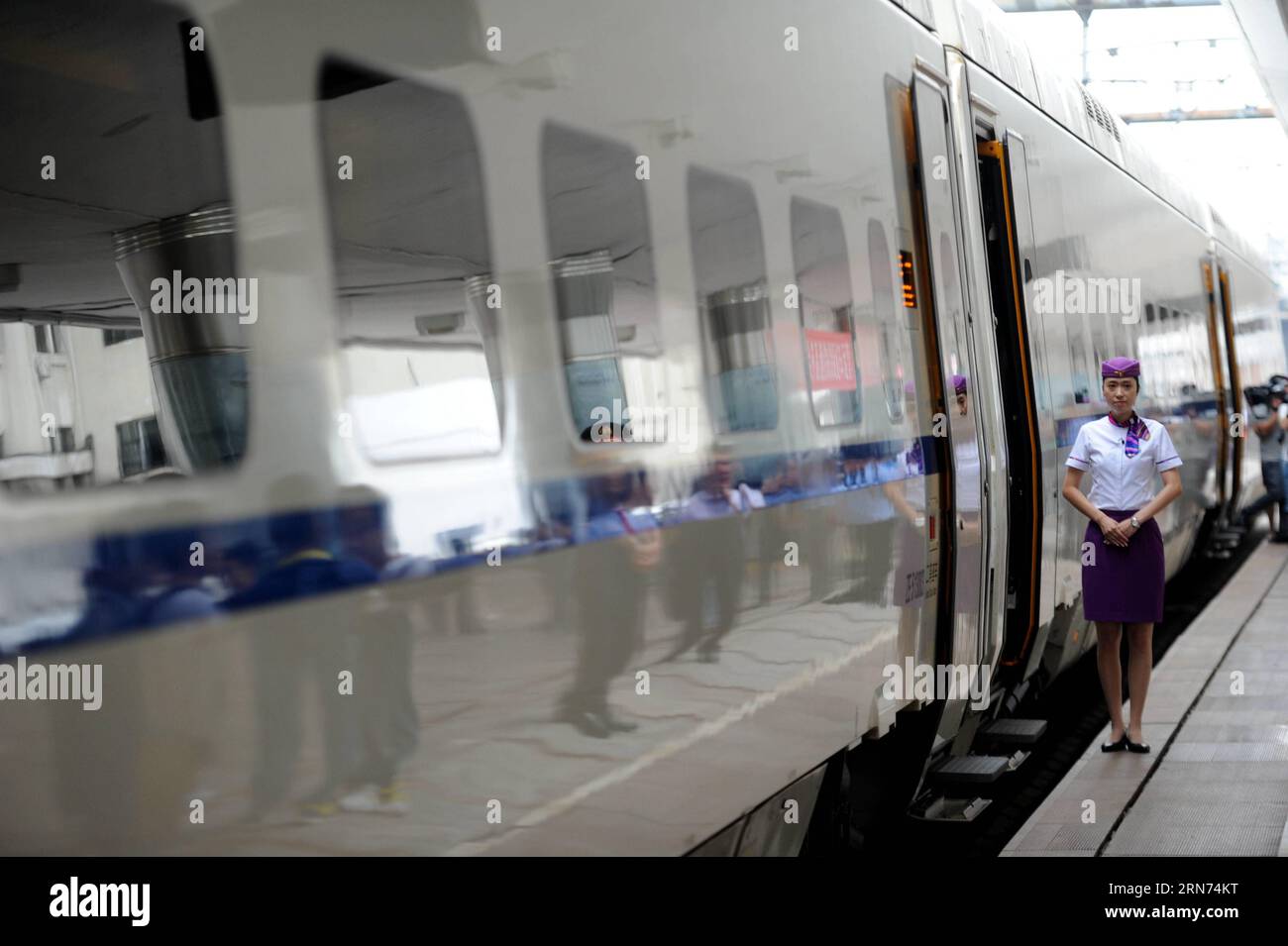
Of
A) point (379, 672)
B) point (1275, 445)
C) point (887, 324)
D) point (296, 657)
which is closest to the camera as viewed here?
point (296, 657)

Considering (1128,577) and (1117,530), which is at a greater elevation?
(1117,530)

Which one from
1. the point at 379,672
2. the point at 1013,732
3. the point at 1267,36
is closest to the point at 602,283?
the point at 379,672

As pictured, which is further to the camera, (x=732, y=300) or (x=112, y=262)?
(x=732, y=300)

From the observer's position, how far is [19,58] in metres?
2.22

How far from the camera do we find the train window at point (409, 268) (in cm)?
273

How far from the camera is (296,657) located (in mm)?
2486

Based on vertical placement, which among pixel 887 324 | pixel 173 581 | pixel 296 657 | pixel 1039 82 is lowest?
pixel 296 657

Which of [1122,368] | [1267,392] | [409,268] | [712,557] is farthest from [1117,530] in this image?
[1267,392]

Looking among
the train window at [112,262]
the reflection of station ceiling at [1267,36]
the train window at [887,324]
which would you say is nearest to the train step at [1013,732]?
the train window at [887,324]

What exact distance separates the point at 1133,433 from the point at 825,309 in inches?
108

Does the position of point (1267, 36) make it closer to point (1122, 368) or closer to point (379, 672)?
point (1122, 368)

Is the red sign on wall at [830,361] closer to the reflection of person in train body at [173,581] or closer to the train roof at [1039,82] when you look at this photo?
the train roof at [1039,82]

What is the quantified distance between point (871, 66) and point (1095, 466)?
8.40ft

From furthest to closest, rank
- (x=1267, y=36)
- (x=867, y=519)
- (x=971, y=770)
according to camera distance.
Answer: (x=1267, y=36) → (x=971, y=770) → (x=867, y=519)
